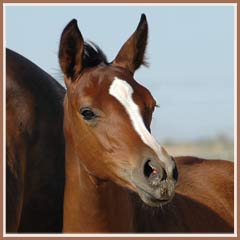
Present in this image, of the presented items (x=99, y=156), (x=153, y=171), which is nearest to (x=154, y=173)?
(x=153, y=171)

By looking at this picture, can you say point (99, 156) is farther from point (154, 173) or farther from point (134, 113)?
point (154, 173)

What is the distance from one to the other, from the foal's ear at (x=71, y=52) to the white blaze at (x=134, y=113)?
0.43m

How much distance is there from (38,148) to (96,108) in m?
1.25

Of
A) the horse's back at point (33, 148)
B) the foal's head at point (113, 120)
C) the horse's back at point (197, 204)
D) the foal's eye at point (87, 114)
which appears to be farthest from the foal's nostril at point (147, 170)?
the horse's back at point (33, 148)

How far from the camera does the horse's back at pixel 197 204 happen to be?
20.0 feet

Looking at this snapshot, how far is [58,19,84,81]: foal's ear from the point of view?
18.5ft

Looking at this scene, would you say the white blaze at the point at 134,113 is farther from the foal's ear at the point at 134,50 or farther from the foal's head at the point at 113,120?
the foal's ear at the point at 134,50

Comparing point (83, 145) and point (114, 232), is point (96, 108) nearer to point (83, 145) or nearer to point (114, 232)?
point (83, 145)

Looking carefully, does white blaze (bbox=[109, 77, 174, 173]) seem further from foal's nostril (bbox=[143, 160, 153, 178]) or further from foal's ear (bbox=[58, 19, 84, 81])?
foal's ear (bbox=[58, 19, 84, 81])

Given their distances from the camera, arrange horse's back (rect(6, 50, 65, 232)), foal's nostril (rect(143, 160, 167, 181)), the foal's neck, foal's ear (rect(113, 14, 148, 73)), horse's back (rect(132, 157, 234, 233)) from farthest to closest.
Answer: horse's back (rect(6, 50, 65, 232))
horse's back (rect(132, 157, 234, 233))
foal's ear (rect(113, 14, 148, 73))
the foal's neck
foal's nostril (rect(143, 160, 167, 181))

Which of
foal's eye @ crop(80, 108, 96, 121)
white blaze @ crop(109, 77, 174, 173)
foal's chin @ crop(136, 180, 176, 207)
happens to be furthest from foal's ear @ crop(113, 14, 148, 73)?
foal's chin @ crop(136, 180, 176, 207)

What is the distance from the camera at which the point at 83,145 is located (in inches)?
217

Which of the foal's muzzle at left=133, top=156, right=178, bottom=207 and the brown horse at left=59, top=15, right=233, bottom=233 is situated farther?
the brown horse at left=59, top=15, right=233, bottom=233

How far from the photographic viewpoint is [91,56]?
5750mm
